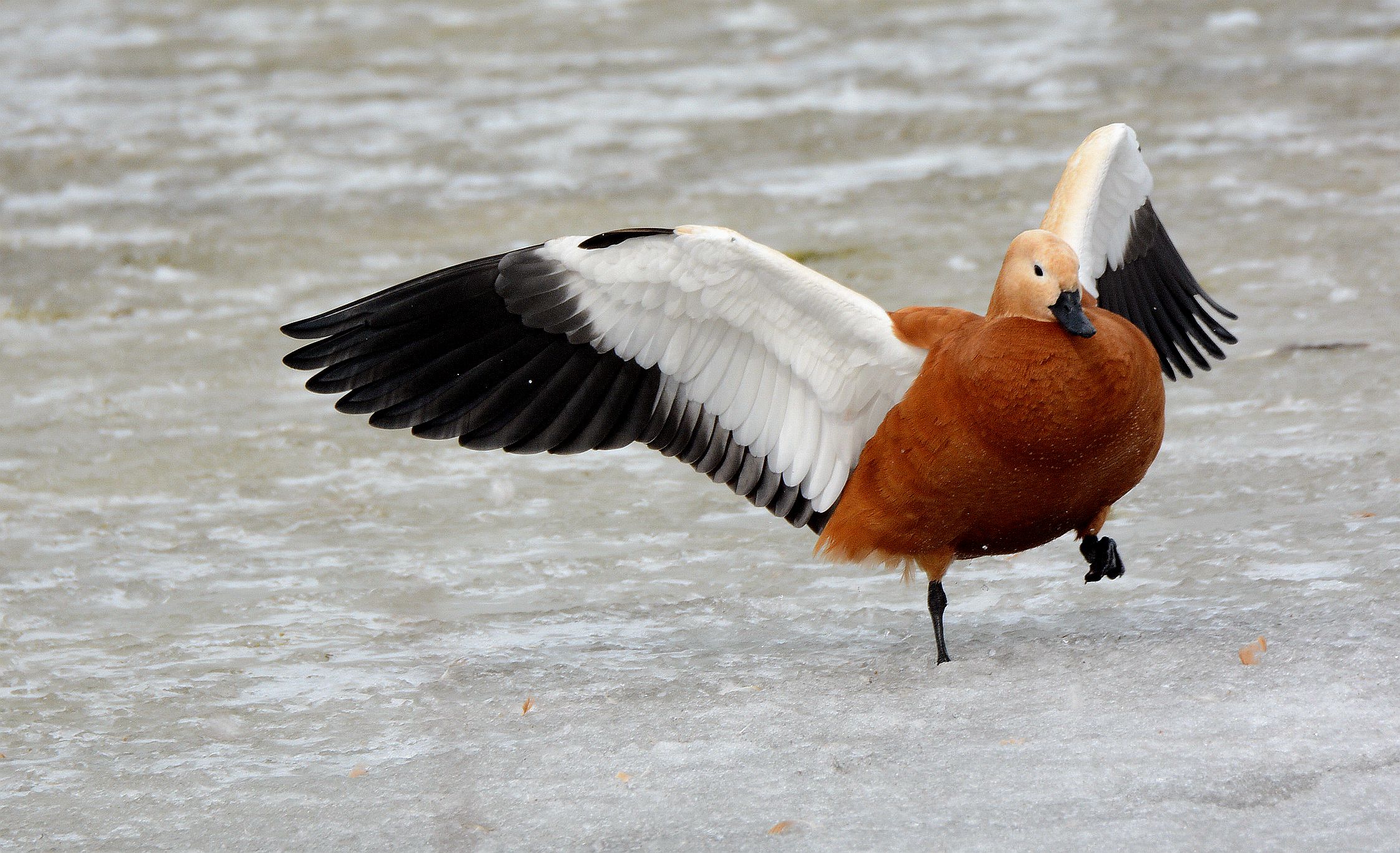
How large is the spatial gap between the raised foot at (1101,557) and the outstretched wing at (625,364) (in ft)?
1.83

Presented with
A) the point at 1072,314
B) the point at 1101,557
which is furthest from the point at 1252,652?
the point at 1072,314

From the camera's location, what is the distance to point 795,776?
9.72ft

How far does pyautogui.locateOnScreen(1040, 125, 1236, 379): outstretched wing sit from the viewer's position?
394 cm

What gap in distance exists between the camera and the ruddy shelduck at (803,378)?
3.22 metres

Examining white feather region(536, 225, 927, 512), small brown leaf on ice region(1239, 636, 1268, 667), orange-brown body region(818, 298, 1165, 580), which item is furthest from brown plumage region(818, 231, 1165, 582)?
small brown leaf on ice region(1239, 636, 1268, 667)

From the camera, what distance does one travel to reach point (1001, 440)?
126 inches

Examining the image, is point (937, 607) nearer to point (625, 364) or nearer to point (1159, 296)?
point (625, 364)

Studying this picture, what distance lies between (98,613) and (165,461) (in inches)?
46.0

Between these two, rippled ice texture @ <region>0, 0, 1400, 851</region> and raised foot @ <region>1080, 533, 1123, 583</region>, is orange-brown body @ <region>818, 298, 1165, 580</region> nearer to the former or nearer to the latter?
raised foot @ <region>1080, 533, 1123, 583</region>

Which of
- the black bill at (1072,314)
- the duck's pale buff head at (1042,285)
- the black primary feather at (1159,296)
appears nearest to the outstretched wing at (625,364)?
the duck's pale buff head at (1042,285)

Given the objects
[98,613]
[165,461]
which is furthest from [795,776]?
[165,461]

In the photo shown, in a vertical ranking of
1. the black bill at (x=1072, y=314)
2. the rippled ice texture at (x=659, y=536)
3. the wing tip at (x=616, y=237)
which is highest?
the wing tip at (x=616, y=237)

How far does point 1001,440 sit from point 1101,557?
1.99 ft

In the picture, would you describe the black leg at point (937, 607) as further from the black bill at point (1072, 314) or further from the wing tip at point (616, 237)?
the wing tip at point (616, 237)
